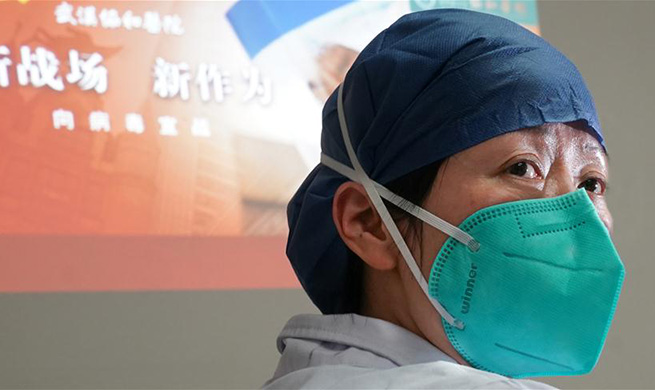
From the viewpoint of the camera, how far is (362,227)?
119 centimetres

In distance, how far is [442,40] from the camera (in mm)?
1160

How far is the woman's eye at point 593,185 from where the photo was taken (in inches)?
46.7

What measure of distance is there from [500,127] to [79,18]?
1446 millimetres

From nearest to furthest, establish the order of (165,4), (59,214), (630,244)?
(59,214) → (165,4) → (630,244)

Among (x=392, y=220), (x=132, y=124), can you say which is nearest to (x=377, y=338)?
(x=392, y=220)

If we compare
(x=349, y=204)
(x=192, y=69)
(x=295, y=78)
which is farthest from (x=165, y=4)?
(x=349, y=204)

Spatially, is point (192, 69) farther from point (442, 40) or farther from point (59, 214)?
point (442, 40)

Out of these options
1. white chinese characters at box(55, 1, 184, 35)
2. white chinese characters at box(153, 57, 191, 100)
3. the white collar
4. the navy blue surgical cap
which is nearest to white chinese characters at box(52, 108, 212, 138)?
white chinese characters at box(153, 57, 191, 100)

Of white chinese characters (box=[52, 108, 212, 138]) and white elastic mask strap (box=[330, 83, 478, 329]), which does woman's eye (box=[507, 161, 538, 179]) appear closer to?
white elastic mask strap (box=[330, 83, 478, 329])

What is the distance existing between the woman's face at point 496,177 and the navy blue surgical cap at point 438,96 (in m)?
0.02

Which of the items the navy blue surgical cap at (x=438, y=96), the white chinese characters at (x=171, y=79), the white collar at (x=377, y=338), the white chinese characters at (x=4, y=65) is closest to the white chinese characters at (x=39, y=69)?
the white chinese characters at (x=4, y=65)

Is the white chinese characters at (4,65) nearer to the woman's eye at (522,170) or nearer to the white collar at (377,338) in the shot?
the white collar at (377,338)

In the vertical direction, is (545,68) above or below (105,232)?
above

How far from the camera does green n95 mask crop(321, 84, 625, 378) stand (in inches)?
43.5
